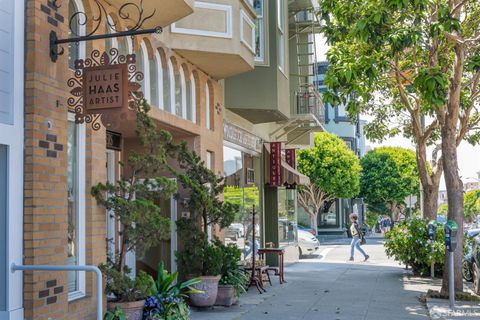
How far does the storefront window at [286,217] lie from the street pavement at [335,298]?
1583 millimetres

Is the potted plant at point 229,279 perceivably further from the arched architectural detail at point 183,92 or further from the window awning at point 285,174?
the window awning at point 285,174

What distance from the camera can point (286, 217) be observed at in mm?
21625

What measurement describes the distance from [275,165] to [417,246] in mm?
4652

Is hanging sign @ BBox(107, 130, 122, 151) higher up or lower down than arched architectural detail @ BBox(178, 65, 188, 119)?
lower down

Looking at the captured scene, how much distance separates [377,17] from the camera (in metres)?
10.8

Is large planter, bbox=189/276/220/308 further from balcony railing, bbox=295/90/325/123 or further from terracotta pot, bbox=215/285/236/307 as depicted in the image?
balcony railing, bbox=295/90/325/123

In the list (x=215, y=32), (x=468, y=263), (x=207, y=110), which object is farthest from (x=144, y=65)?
(x=468, y=263)

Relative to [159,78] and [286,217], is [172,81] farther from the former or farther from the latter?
[286,217]

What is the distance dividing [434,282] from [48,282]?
11538 millimetres

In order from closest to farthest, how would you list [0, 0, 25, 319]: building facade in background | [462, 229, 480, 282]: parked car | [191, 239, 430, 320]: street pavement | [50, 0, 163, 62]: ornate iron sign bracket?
[0, 0, 25, 319]: building facade in background < [50, 0, 163, 62]: ornate iron sign bracket < [191, 239, 430, 320]: street pavement < [462, 229, 480, 282]: parked car

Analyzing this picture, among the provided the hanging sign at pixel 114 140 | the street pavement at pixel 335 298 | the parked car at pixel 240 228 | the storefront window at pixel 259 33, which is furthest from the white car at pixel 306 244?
the hanging sign at pixel 114 140

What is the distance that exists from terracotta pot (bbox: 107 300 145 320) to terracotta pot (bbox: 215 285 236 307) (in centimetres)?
353

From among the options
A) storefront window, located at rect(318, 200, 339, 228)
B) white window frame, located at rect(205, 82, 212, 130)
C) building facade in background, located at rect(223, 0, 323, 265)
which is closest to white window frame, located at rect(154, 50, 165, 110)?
white window frame, located at rect(205, 82, 212, 130)

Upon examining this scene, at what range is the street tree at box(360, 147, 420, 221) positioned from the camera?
54188mm
